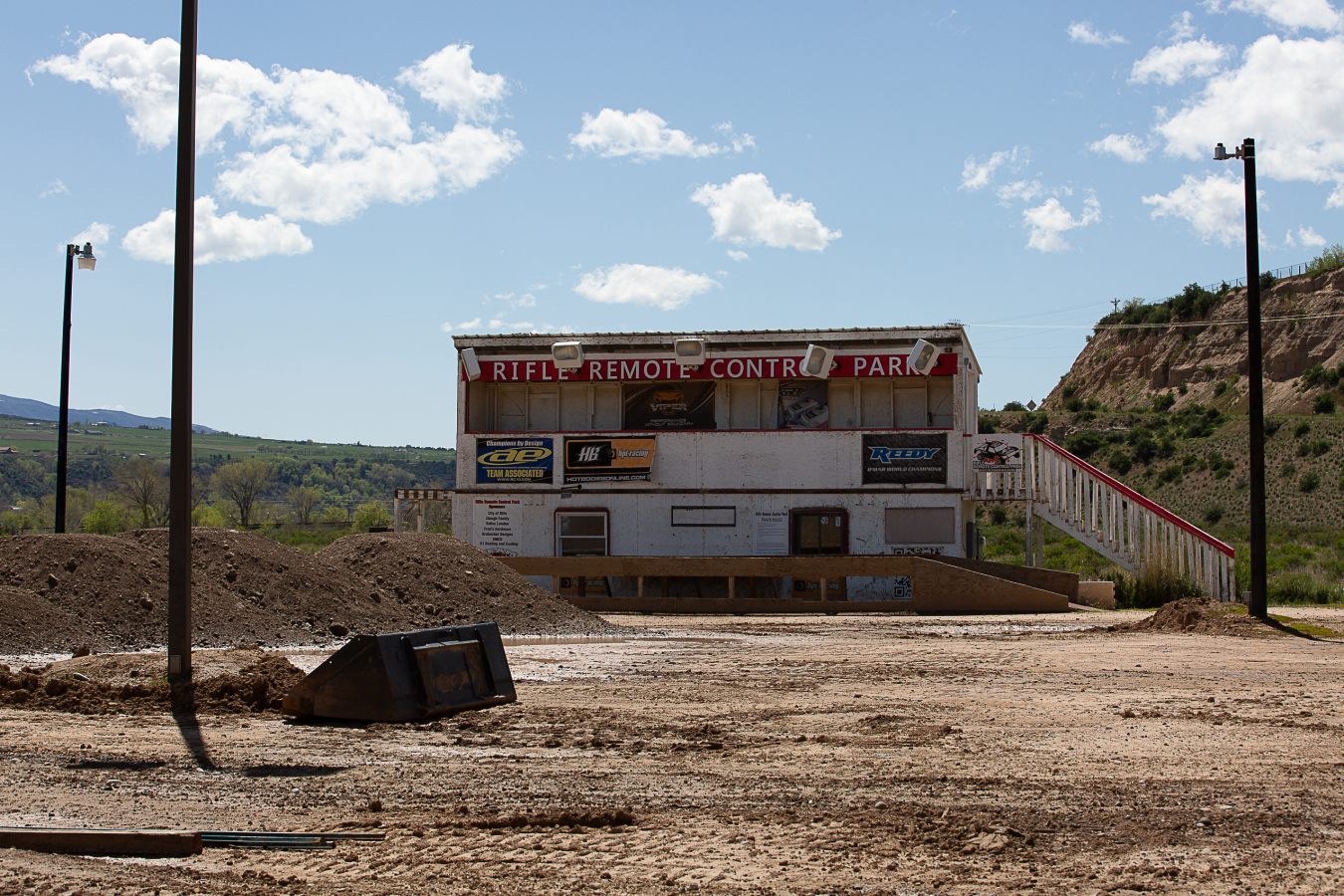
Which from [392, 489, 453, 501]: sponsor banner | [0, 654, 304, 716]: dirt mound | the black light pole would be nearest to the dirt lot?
[0, 654, 304, 716]: dirt mound

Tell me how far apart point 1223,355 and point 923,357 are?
81648 millimetres

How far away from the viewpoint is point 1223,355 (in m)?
101

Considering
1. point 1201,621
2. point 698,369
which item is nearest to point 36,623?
point 1201,621

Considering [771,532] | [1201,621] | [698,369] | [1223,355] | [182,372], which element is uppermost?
[1223,355]

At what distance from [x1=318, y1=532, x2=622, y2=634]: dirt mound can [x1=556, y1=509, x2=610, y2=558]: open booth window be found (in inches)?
443

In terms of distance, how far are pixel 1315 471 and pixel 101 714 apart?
270 feet

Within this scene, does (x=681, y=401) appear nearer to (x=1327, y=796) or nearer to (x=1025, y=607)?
(x=1025, y=607)

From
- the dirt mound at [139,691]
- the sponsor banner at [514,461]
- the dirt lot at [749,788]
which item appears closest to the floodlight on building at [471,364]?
the sponsor banner at [514,461]

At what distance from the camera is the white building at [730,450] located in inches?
1256

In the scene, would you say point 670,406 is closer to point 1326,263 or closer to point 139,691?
point 139,691

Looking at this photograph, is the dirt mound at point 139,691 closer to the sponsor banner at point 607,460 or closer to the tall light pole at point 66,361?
the tall light pole at point 66,361

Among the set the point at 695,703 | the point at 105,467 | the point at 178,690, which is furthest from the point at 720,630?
the point at 105,467

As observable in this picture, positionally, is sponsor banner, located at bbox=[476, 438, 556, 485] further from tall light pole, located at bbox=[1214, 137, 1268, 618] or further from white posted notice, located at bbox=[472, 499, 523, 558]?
tall light pole, located at bbox=[1214, 137, 1268, 618]

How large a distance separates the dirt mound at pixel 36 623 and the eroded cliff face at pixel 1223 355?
91.6 meters
